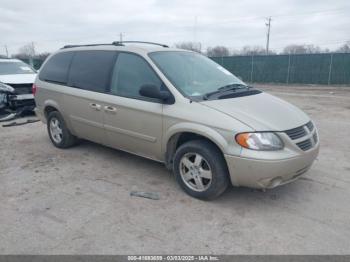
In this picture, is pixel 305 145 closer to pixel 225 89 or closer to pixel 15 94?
pixel 225 89

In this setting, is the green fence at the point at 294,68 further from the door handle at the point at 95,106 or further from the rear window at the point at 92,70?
the door handle at the point at 95,106

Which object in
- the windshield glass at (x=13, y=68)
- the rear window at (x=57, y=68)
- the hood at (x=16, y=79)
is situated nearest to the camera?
the rear window at (x=57, y=68)

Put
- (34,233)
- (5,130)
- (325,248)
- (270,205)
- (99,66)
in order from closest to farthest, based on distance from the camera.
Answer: (325,248), (34,233), (270,205), (99,66), (5,130)

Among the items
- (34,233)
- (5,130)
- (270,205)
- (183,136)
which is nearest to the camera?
(34,233)

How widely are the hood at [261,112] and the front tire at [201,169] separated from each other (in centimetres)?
46

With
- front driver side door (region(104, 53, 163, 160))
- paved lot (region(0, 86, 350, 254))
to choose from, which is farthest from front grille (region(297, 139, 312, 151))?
front driver side door (region(104, 53, 163, 160))

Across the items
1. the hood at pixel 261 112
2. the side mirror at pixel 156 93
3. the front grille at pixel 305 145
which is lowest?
the front grille at pixel 305 145

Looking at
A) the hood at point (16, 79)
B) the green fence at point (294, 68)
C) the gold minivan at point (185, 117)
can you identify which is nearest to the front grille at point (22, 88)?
the hood at point (16, 79)

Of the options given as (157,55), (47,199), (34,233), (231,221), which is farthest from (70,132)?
(231,221)

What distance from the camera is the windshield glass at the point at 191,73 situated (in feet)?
13.1

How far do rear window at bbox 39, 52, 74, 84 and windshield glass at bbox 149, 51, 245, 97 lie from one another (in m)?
1.91

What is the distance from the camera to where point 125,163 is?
505 centimetres

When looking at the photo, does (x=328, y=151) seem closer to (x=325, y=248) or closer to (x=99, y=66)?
(x=325, y=248)

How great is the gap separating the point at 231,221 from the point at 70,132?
11.2ft
